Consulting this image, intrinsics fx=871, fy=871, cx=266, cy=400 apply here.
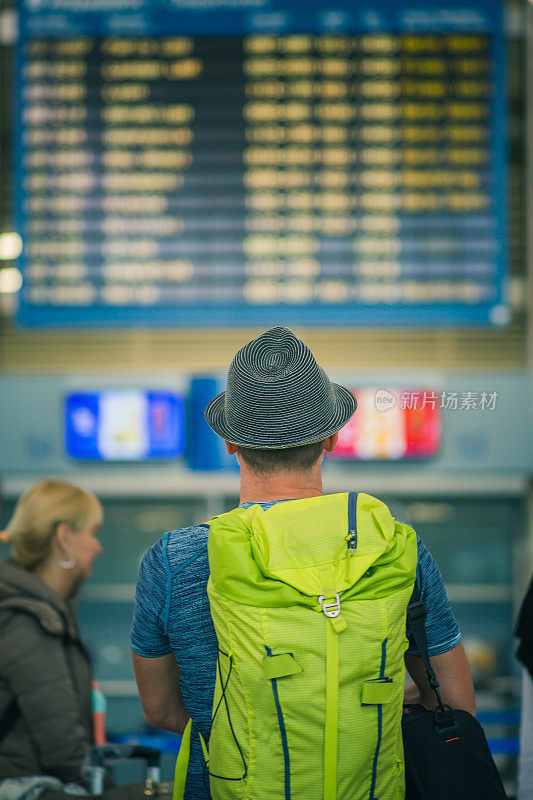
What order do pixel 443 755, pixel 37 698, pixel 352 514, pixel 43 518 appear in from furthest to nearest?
pixel 43 518
pixel 37 698
pixel 443 755
pixel 352 514

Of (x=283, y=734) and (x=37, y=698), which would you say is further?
(x=37, y=698)

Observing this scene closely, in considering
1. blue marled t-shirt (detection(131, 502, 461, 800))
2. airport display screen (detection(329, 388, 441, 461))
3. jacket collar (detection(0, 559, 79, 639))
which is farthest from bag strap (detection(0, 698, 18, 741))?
airport display screen (detection(329, 388, 441, 461))

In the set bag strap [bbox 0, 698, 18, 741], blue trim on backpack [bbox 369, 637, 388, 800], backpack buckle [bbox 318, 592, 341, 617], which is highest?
backpack buckle [bbox 318, 592, 341, 617]

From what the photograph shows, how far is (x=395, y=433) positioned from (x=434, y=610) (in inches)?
106

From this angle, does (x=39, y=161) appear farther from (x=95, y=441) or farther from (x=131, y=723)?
(x=131, y=723)

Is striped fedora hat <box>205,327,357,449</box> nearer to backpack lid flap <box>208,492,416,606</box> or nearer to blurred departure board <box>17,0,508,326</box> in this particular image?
backpack lid flap <box>208,492,416,606</box>

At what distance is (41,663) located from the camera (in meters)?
2.26

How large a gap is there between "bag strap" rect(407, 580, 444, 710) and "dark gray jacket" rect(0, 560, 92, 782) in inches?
46.4

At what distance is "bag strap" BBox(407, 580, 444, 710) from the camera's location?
142 centimetres

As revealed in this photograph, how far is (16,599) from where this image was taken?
7.66 feet

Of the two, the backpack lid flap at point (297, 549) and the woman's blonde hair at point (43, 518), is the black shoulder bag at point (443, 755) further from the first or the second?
the woman's blonde hair at point (43, 518)

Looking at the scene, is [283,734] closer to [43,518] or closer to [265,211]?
[43,518]

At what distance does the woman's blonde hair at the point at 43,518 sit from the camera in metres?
2.56

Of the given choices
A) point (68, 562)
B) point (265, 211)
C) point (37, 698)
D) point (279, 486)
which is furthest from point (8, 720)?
point (265, 211)
